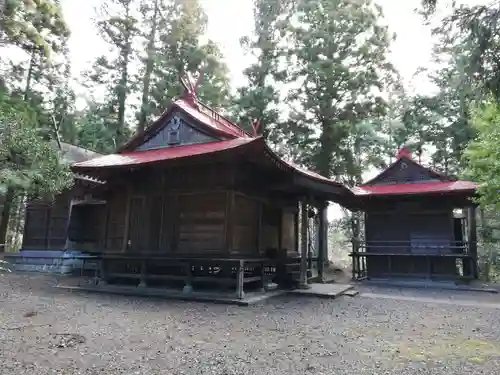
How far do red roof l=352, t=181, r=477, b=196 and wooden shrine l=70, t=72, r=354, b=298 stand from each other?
344 cm

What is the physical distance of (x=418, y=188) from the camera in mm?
13938

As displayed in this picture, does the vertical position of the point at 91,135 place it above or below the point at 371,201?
above

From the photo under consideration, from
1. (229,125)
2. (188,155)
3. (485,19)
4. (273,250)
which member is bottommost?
(273,250)

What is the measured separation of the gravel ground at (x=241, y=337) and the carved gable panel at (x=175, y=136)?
4.29m

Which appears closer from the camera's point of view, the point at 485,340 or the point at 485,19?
the point at 485,19

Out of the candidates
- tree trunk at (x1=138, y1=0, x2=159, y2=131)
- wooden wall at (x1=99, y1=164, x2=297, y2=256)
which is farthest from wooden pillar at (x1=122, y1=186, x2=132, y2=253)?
tree trunk at (x1=138, y1=0, x2=159, y2=131)

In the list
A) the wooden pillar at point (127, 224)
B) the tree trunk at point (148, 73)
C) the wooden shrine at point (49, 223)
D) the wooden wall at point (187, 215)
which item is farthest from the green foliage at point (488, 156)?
the tree trunk at point (148, 73)

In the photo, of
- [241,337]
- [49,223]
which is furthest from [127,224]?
[49,223]

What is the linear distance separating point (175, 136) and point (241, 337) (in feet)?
21.9

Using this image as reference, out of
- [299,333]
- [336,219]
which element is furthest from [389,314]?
[336,219]

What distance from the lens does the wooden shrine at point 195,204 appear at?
29.1 ft

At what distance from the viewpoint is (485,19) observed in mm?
4707

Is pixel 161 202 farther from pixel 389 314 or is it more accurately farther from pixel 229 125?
pixel 389 314

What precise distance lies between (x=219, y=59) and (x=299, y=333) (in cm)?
1842
